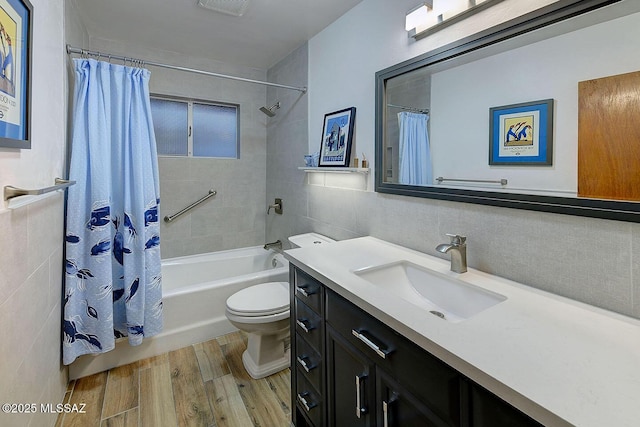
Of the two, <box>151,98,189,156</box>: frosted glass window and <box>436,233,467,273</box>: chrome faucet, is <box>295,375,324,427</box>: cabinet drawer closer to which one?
<box>436,233,467,273</box>: chrome faucet

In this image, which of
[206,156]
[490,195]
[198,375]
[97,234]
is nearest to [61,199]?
[97,234]

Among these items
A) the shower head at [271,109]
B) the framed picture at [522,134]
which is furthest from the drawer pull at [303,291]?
the shower head at [271,109]

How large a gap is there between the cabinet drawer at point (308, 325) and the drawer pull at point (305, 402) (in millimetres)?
257

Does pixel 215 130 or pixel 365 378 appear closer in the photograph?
pixel 365 378

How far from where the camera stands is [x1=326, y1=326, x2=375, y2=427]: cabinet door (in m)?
1.01

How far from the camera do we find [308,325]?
1.36 meters

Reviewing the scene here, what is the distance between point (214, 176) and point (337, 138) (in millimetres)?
1542

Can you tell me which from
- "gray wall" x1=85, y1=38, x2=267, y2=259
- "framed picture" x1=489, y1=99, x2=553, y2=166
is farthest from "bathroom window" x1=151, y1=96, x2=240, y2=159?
"framed picture" x1=489, y1=99, x2=553, y2=166

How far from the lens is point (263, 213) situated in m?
3.43

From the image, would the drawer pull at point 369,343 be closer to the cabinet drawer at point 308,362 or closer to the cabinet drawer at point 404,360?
the cabinet drawer at point 404,360

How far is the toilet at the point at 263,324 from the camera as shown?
5.99 feet

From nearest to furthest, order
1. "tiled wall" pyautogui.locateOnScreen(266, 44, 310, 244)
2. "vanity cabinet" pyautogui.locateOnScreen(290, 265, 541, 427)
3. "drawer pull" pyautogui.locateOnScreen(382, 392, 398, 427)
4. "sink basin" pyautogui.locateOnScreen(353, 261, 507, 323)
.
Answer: "vanity cabinet" pyautogui.locateOnScreen(290, 265, 541, 427) < "drawer pull" pyautogui.locateOnScreen(382, 392, 398, 427) < "sink basin" pyautogui.locateOnScreen(353, 261, 507, 323) < "tiled wall" pyautogui.locateOnScreen(266, 44, 310, 244)

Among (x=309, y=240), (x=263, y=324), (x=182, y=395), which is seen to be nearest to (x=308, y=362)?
(x=263, y=324)

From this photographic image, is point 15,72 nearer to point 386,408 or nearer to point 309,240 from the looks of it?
point 386,408
